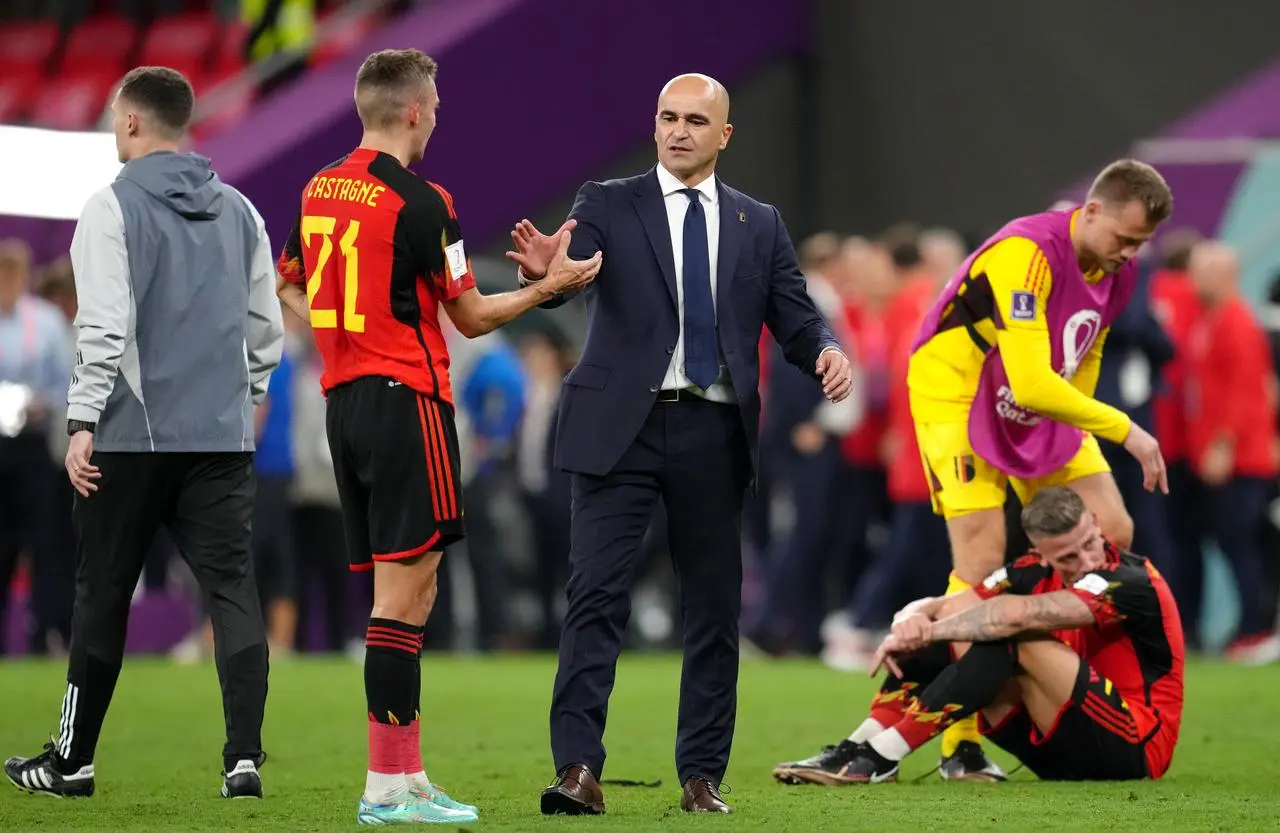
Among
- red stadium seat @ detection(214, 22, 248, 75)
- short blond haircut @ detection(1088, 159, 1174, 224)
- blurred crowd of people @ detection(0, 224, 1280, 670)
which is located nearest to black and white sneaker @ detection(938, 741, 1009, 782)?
short blond haircut @ detection(1088, 159, 1174, 224)

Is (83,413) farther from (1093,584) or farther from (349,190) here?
(1093,584)

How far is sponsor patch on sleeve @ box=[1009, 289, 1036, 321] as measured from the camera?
276 inches

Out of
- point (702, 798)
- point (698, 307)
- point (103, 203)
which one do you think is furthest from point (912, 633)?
point (103, 203)

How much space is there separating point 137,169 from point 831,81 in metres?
12.8

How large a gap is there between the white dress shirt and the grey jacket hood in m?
1.45

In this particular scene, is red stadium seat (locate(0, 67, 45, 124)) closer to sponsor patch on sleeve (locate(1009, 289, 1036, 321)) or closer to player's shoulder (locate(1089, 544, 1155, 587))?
sponsor patch on sleeve (locate(1009, 289, 1036, 321))

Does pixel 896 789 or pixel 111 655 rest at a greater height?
pixel 111 655

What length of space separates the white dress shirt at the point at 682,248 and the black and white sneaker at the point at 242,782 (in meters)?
1.75

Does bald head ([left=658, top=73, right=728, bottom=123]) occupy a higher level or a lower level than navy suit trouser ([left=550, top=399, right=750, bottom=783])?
higher

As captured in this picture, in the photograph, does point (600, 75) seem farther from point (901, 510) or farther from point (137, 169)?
point (137, 169)

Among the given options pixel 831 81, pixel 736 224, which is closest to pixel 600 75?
pixel 831 81

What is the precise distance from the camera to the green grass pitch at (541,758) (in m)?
5.91

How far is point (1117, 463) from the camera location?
11523 millimetres

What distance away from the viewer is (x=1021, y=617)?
675 centimetres
